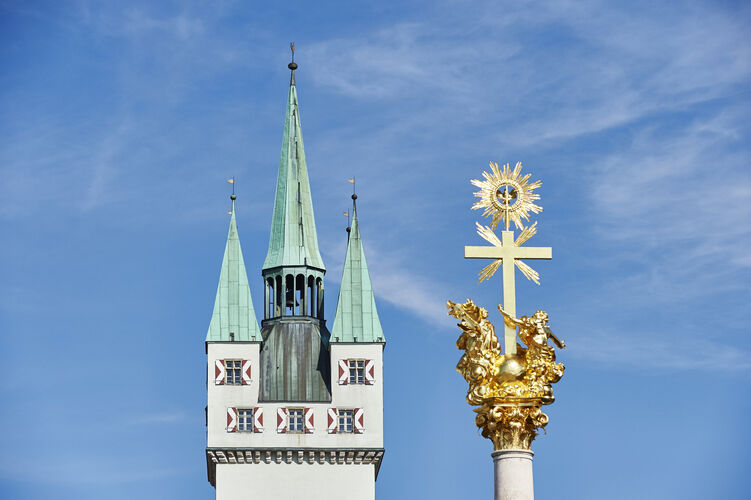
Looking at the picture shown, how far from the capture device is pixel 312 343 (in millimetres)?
101562

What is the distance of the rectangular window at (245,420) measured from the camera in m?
98.8

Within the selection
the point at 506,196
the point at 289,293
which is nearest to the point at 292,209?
the point at 289,293

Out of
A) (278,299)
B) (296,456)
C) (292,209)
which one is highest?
(292,209)

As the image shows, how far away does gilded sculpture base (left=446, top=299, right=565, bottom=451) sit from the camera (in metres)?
37.0

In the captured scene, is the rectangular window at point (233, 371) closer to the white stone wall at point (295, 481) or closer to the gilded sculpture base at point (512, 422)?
the white stone wall at point (295, 481)

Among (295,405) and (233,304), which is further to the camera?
(233,304)

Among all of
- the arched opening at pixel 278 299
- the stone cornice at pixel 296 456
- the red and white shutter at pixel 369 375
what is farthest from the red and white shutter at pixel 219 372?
the red and white shutter at pixel 369 375

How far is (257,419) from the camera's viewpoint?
98.9 m

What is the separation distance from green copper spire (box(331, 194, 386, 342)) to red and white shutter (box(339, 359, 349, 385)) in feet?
3.77

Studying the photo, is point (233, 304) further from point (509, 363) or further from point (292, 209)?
point (509, 363)

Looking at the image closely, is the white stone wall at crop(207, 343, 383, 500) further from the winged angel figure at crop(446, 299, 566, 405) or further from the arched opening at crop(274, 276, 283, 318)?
the winged angel figure at crop(446, 299, 566, 405)

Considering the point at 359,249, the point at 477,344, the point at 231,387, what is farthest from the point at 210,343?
the point at 477,344

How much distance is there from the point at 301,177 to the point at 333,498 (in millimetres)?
18980

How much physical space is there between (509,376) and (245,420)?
62898 mm
